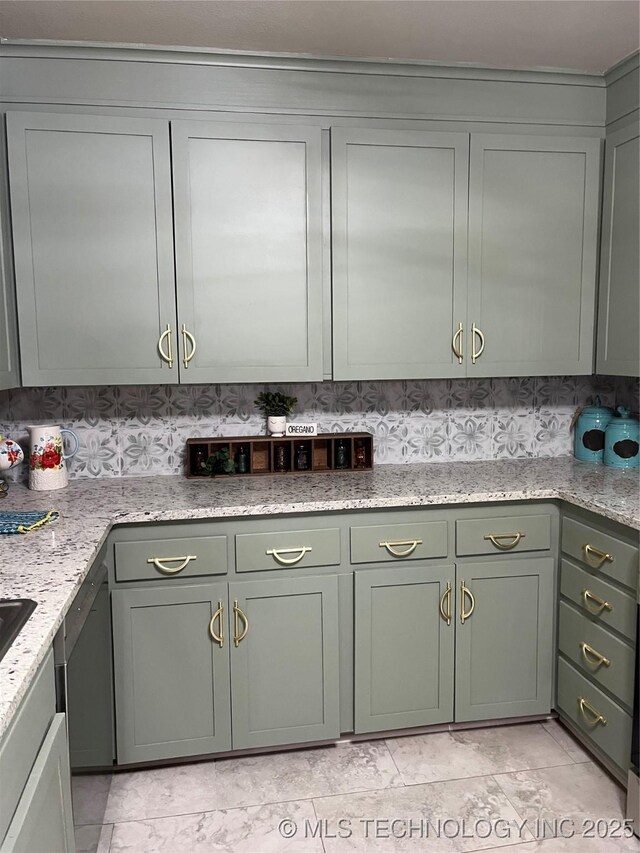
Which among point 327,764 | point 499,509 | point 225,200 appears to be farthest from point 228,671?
point 225,200

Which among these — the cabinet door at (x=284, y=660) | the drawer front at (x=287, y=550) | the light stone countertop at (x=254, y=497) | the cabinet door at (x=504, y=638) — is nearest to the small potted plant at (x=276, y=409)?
the light stone countertop at (x=254, y=497)

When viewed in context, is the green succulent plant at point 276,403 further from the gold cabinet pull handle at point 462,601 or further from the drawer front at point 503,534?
the gold cabinet pull handle at point 462,601

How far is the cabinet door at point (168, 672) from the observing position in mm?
2211

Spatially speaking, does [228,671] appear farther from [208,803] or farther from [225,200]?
[225,200]

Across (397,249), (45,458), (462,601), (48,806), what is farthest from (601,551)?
(45,458)

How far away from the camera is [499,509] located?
2.42m

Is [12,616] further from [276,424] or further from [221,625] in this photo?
[276,424]

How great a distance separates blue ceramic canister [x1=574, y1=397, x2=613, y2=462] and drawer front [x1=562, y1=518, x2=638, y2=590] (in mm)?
631

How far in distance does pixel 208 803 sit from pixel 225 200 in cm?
202

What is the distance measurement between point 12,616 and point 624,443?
2381 millimetres

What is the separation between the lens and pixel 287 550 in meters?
2.28

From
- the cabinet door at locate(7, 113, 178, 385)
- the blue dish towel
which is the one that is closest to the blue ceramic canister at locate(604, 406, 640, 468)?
the cabinet door at locate(7, 113, 178, 385)

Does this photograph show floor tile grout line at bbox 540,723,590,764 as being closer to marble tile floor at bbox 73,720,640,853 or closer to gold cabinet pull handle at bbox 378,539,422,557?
marble tile floor at bbox 73,720,640,853

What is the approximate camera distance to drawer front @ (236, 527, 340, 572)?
225 centimetres
